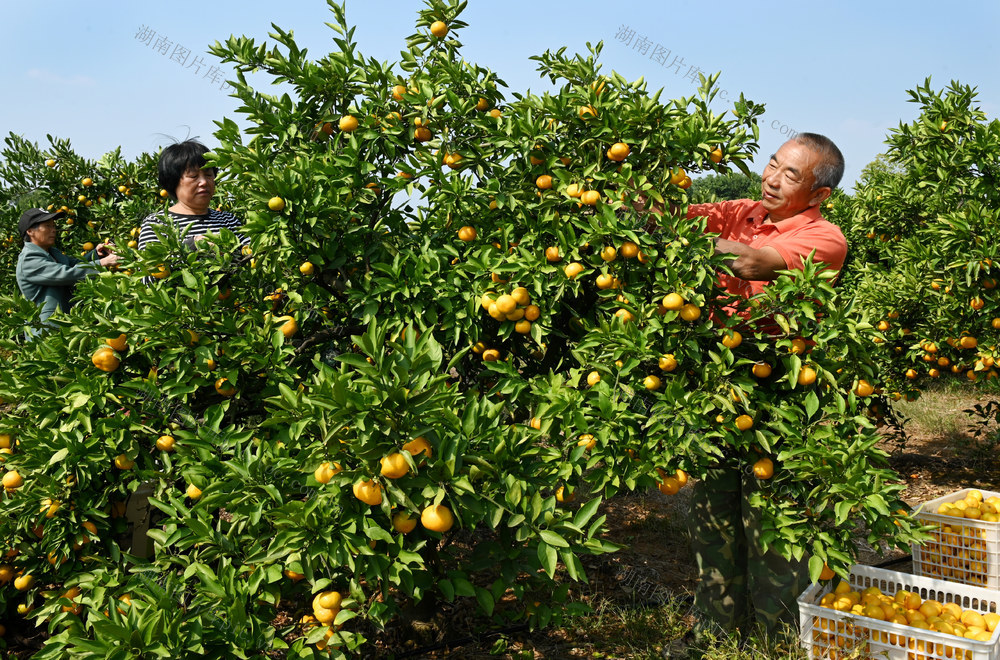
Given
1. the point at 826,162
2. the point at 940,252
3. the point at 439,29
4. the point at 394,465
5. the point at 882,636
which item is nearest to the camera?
the point at 394,465

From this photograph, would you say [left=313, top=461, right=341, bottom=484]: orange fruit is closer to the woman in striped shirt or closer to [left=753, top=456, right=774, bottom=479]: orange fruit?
[left=753, top=456, right=774, bottom=479]: orange fruit

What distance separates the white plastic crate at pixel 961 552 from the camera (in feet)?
9.62

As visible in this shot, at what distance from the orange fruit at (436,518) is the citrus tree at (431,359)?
3.2 inches

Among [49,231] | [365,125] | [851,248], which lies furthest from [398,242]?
[851,248]

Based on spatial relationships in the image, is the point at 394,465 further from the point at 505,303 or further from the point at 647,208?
the point at 647,208

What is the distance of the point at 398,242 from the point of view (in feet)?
7.94

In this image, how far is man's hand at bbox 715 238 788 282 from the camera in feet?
7.45

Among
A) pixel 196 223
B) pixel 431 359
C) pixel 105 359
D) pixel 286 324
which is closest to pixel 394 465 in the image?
pixel 431 359

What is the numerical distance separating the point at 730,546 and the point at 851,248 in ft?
12.9

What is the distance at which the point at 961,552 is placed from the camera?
3012mm

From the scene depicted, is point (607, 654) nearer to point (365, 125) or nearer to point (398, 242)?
point (398, 242)

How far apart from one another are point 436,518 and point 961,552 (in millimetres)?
2691

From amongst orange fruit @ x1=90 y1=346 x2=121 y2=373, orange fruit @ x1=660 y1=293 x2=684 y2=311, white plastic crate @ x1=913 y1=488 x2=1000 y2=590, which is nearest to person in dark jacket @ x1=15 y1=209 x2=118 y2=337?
orange fruit @ x1=90 y1=346 x2=121 y2=373

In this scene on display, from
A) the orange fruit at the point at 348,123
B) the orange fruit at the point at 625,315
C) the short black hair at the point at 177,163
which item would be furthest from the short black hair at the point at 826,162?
the short black hair at the point at 177,163
